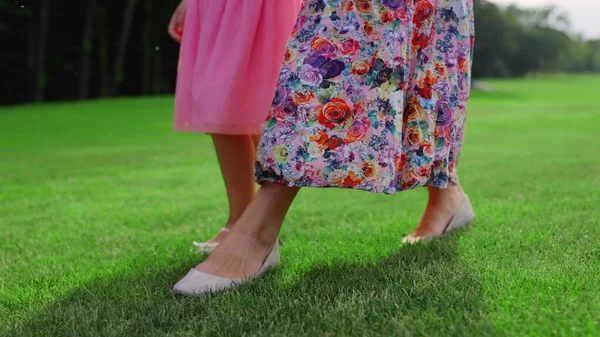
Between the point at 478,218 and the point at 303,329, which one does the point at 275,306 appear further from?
the point at 478,218

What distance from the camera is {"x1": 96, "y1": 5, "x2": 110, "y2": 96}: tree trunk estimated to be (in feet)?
55.6

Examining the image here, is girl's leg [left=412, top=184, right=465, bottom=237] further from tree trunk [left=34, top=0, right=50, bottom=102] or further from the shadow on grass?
tree trunk [left=34, top=0, right=50, bottom=102]

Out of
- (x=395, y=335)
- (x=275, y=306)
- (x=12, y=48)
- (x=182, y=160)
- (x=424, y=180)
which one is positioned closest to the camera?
(x=395, y=335)

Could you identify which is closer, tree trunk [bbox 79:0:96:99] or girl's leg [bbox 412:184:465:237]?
girl's leg [bbox 412:184:465:237]

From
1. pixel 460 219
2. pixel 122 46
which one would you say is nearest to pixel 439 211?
pixel 460 219

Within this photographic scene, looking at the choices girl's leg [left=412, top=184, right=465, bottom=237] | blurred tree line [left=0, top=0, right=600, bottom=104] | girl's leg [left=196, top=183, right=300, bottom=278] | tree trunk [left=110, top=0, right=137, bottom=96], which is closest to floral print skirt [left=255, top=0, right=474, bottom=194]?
girl's leg [left=196, top=183, right=300, bottom=278]

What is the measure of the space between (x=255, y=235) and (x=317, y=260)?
0.23 metres

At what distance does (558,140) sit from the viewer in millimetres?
6488

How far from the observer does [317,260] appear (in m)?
1.95

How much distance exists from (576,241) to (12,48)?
17.1 m

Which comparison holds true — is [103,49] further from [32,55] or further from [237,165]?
[237,165]

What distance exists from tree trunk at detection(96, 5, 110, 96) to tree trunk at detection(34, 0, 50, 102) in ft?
3.90

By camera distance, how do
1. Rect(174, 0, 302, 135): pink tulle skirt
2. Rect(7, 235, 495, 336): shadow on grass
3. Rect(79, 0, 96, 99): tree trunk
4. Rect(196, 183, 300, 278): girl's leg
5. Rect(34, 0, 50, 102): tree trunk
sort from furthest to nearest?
Rect(79, 0, 96, 99): tree trunk → Rect(34, 0, 50, 102): tree trunk → Rect(174, 0, 302, 135): pink tulle skirt → Rect(196, 183, 300, 278): girl's leg → Rect(7, 235, 495, 336): shadow on grass

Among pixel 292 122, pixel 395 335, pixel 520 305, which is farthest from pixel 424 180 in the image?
pixel 395 335
